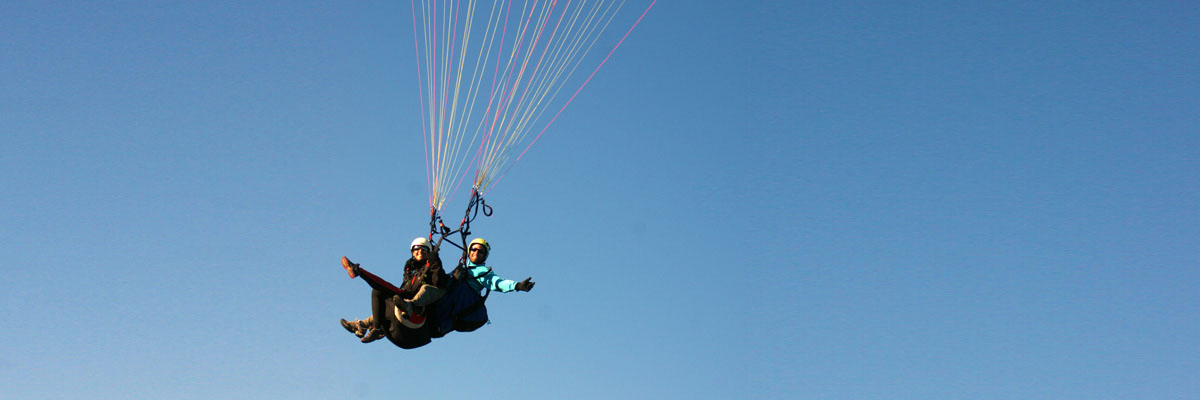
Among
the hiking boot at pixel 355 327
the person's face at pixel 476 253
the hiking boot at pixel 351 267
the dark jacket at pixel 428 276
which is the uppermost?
the person's face at pixel 476 253

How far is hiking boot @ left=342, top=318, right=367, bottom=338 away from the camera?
51.6 feet

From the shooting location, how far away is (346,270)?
14328 millimetres

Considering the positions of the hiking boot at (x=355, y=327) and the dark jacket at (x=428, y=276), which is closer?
the dark jacket at (x=428, y=276)

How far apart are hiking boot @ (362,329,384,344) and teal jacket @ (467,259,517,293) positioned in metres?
1.19

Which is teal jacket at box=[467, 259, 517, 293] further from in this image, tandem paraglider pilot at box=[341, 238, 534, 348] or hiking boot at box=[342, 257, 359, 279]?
hiking boot at box=[342, 257, 359, 279]

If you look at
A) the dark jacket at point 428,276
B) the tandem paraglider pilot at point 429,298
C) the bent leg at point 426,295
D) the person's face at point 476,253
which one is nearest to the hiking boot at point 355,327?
the tandem paraglider pilot at point 429,298

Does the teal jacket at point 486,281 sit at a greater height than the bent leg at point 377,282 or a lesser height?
greater

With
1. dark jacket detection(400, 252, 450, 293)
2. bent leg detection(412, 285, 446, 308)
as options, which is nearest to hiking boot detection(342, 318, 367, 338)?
dark jacket detection(400, 252, 450, 293)

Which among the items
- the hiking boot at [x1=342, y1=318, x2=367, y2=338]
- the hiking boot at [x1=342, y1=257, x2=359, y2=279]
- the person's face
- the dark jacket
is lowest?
the hiking boot at [x1=342, y1=257, x2=359, y2=279]

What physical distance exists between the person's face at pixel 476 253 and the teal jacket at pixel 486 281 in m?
0.06

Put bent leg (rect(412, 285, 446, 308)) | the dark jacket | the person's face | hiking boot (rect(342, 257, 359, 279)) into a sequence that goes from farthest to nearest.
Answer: the person's face < the dark jacket < bent leg (rect(412, 285, 446, 308)) < hiking boot (rect(342, 257, 359, 279))

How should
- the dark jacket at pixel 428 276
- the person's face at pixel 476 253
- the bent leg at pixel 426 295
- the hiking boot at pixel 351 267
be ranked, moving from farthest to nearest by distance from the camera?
the person's face at pixel 476 253, the dark jacket at pixel 428 276, the bent leg at pixel 426 295, the hiking boot at pixel 351 267

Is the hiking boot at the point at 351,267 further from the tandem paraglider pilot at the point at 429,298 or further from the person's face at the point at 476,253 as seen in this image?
the person's face at the point at 476,253

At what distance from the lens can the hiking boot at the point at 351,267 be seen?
14.3 m
